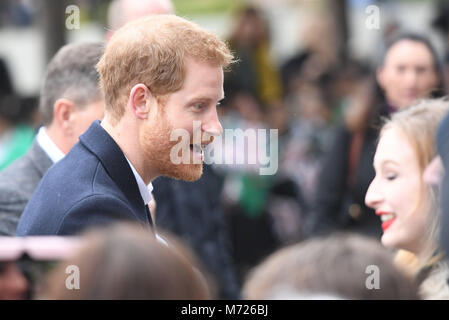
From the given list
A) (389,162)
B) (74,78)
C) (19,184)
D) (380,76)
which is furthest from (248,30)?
(389,162)

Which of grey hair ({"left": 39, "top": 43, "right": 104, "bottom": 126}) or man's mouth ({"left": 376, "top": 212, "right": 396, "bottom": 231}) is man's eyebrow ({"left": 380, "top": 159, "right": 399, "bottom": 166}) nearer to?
man's mouth ({"left": 376, "top": 212, "right": 396, "bottom": 231})

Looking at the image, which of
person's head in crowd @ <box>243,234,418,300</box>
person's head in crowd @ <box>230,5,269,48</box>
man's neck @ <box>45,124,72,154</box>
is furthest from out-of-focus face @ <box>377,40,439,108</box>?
person's head in crowd @ <box>230,5,269,48</box>

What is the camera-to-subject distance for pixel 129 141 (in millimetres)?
2604

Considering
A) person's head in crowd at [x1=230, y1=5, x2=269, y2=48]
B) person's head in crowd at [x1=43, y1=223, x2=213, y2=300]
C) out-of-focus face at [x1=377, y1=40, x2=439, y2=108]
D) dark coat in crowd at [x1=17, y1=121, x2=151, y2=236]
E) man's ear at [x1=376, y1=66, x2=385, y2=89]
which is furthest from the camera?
person's head in crowd at [x1=230, y1=5, x2=269, y2=48]

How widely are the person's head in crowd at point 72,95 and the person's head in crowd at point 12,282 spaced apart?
1620 millimetres

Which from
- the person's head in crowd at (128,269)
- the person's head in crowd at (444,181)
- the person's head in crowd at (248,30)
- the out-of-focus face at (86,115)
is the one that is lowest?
the person's head in crowd at (128,269)

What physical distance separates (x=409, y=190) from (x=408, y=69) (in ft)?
6.86

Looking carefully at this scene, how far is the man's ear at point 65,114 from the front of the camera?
339cm

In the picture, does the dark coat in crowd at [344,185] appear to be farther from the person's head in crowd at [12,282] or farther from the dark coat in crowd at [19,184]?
the person's head in crowd at [12,282]

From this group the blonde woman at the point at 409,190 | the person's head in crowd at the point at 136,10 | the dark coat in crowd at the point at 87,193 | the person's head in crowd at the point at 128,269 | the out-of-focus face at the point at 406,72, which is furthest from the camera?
the out-of-focus face at the point at 406,72

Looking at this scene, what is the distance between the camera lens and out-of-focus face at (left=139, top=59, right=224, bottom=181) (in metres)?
2.58

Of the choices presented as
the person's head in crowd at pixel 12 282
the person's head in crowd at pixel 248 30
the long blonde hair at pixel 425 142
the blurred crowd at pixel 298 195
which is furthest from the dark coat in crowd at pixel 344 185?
the person's head in crowd at pixel 248 30

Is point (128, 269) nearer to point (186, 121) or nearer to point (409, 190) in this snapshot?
point (186, 121)

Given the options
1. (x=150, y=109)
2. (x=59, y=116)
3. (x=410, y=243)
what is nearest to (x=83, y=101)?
(x=59, y=116)
